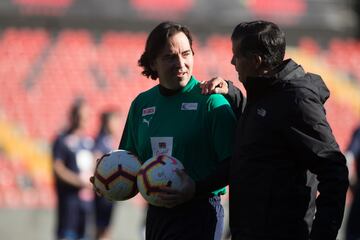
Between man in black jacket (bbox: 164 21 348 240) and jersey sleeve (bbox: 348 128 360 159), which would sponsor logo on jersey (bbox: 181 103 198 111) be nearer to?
man in black jacket (bbox: 164 21 348 240)

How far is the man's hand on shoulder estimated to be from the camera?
4.83 metres

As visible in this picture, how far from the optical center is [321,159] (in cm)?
397

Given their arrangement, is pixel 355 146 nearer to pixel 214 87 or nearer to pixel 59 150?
pixel 59 150

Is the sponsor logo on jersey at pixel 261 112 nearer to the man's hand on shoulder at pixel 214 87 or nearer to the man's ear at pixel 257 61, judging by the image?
the man's ear at pixel 257 61

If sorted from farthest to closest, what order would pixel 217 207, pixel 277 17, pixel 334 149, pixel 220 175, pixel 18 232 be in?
pixel 277 17 → pixel 18 232 → pixel 217 207 → pixel 220 175 → pixel 334 149

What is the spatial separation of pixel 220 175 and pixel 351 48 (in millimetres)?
16381

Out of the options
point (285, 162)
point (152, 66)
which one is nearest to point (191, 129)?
point (152, 66)

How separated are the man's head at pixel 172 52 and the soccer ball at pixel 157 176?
499mm

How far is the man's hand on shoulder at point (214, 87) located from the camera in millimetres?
4832

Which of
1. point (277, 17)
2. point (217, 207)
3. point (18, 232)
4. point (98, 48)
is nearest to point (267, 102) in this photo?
point (217, 207)

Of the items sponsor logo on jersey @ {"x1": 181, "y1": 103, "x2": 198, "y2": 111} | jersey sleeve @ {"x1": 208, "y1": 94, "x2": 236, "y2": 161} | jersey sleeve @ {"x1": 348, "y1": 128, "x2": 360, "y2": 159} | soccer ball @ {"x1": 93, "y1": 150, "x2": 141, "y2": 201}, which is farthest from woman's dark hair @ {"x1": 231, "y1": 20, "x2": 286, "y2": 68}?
jersey sleeve @ {"x1": 348, "y1": 128, "x2": 360, "y2": 159}

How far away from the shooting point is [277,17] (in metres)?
20.1

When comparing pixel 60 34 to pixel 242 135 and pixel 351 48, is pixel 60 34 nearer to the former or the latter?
pixel 351 48

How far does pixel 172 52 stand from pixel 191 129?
1.45 ft
